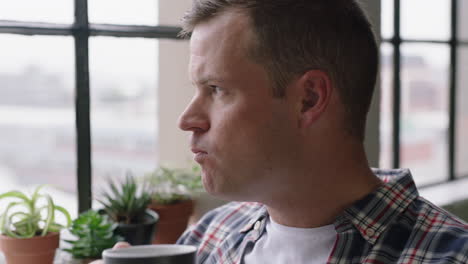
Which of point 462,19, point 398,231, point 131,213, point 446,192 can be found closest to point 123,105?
point 131,213

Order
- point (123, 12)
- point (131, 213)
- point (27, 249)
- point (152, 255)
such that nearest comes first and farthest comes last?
point (152, 255) → point (27, 249) → point (131, 213) → point (123, 12)

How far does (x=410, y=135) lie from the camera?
2.92 m

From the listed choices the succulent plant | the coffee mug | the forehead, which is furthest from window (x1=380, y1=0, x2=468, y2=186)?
the coffee mug

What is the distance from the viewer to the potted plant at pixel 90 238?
144 cm

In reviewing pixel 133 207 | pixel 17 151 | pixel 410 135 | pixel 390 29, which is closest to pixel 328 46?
pixel 133 207

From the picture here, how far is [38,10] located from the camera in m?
1.70

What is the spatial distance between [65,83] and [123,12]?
291mm

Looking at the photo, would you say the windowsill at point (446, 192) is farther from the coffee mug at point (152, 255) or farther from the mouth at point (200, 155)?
the coffee mug at point (152, 255)

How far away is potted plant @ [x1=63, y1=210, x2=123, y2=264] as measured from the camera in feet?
4.73

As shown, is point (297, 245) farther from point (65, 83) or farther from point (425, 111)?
point (425, 111)

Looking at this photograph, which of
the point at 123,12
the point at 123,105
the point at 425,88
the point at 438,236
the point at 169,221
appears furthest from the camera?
the point at 425,88

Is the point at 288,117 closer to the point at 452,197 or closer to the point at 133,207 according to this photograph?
the point at 133,207

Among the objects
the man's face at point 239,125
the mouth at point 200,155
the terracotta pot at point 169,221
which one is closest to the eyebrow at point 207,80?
the man's face at point 239,125

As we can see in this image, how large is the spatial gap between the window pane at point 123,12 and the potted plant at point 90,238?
0.63m
